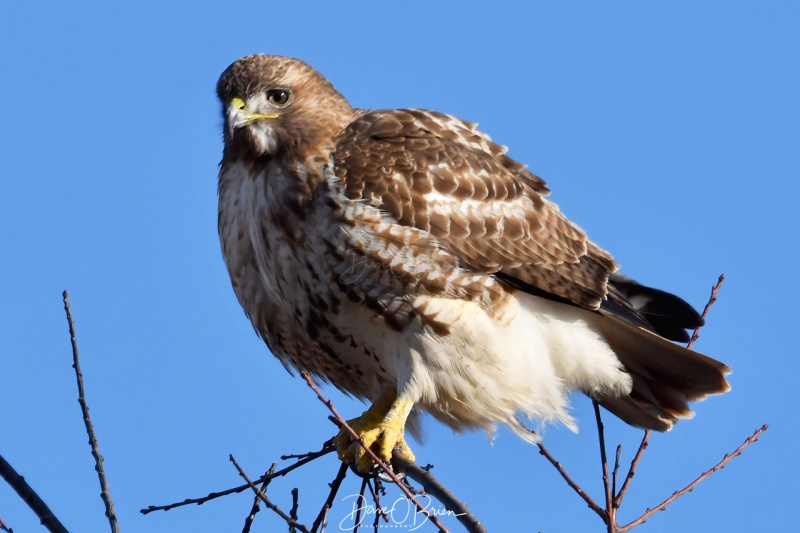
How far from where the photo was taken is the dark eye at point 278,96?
547 centimetres

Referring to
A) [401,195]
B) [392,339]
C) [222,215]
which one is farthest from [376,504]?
[222,215]

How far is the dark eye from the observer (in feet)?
17.9

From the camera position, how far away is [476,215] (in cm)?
544

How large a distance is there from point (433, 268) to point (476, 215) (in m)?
0.44

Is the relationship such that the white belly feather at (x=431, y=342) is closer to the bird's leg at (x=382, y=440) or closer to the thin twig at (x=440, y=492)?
the bird's leg at (x=382, y=440)

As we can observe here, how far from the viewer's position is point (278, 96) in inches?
216

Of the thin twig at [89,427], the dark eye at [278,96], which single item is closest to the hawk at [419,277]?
the dark eye at [278,96]

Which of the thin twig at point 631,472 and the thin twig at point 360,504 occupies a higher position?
the thin twig at point 360,504

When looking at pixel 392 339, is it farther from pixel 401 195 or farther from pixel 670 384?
pixel 670 384

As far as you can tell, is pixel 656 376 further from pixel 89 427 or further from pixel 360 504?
pixel 89 427

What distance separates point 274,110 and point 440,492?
2.17 m

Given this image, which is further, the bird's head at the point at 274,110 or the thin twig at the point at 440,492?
the bird's head at the point at 274,110

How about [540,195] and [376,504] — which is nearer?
[376,504]

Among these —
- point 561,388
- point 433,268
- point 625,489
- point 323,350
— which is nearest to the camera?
point 625,489
